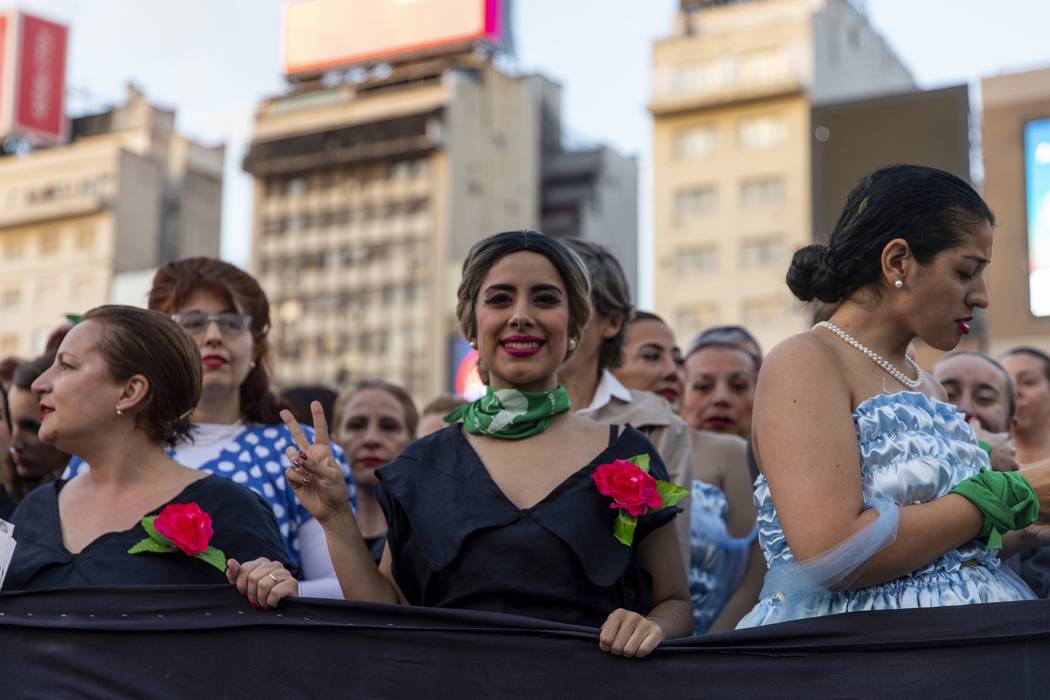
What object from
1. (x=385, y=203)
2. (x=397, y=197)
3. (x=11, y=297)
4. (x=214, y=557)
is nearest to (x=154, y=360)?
(x=214, y=557)

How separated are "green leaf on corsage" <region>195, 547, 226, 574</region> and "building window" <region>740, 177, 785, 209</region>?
1940 inches

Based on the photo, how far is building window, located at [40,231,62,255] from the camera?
→ 6462cm

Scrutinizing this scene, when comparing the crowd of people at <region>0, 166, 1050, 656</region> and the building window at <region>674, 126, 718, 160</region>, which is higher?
the building window at <region>674, 126, 718, 160</region>

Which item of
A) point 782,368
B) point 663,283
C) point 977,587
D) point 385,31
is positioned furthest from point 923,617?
point 385,31

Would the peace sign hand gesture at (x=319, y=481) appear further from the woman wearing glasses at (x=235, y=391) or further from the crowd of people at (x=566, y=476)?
the woman wearing glasses at (x=235, y=391)

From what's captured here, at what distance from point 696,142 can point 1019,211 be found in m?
36.6

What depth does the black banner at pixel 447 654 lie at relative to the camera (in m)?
3.02

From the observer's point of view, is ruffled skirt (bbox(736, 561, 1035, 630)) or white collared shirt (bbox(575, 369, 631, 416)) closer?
ruffled skirt (bbox(736, 561, 1035, 630))

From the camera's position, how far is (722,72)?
Answer: 54.0 meters

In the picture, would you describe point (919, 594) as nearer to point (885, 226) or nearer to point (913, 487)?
point (913, 487)

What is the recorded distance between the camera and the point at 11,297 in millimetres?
65500

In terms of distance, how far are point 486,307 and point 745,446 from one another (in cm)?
210

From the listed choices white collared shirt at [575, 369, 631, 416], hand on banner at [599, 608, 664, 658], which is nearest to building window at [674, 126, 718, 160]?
white collared shirt at [575, 369, 631, 416]

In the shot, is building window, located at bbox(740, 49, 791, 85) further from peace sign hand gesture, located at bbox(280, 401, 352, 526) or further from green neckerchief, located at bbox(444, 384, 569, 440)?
peace sign hand gesture, located at bbox(280, 401, 352, 526)
